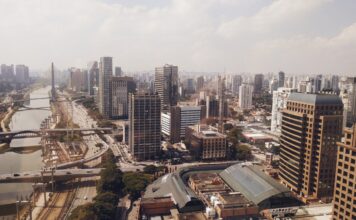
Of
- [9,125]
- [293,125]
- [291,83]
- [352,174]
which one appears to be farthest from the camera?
[291,83]

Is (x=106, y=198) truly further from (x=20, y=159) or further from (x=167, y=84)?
(x=167, y=84)

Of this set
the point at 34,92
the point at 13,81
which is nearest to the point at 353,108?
the point at 34,92

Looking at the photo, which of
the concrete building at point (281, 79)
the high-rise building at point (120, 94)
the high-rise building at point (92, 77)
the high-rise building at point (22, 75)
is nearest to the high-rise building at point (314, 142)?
the high-rise building at point (120, 94)

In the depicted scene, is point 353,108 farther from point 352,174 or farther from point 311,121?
point 352,174

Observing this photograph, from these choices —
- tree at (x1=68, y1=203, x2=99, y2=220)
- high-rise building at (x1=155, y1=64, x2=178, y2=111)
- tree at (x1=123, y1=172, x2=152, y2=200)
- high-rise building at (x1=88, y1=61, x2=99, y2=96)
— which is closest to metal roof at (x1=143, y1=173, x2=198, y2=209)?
tree at (x1=123, y1=172, x2=152, y2=200)

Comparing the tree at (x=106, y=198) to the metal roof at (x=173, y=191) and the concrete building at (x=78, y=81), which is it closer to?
the metal roof at (x=173, y=191)

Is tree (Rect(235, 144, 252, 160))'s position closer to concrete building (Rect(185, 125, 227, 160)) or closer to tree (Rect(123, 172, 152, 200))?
concrete building (Rect(185, 125, 227, 160))
